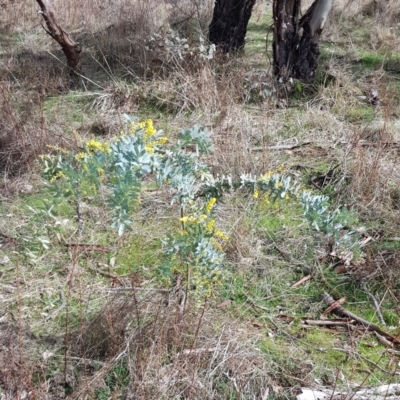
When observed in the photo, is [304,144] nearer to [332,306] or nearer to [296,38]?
[296,38]

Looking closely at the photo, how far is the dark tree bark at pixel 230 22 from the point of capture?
6625 millimetres

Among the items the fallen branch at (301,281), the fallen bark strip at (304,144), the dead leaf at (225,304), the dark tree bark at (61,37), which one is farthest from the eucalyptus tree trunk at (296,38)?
the dead leaf at (225,304)

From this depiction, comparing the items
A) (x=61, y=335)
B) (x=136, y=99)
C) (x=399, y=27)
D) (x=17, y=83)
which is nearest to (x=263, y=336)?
(x=61, y=335)

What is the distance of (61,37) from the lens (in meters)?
5.90

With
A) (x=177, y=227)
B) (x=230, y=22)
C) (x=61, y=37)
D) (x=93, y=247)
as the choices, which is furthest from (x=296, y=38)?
(x=93, y=247)

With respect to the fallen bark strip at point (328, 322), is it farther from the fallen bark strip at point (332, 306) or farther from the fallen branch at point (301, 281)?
the fallen branch at point (301, 281)

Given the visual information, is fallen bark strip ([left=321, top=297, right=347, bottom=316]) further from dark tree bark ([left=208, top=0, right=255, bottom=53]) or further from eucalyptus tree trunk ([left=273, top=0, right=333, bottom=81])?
dark tree bark ([left=208, top=0, right=255, bottom=53])

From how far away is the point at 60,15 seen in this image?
321 inches

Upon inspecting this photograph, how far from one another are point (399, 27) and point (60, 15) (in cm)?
491

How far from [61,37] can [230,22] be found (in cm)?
204

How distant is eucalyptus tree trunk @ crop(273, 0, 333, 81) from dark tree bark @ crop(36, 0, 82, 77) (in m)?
2.20

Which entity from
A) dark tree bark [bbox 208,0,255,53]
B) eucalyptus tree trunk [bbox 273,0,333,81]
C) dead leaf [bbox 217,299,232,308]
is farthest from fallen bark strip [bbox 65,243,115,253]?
dark tree bark [bbox 208,0,255,53]

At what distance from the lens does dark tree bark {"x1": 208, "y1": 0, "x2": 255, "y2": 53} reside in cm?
662

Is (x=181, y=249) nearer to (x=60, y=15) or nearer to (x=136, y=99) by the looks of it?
(x=136, y=99)
